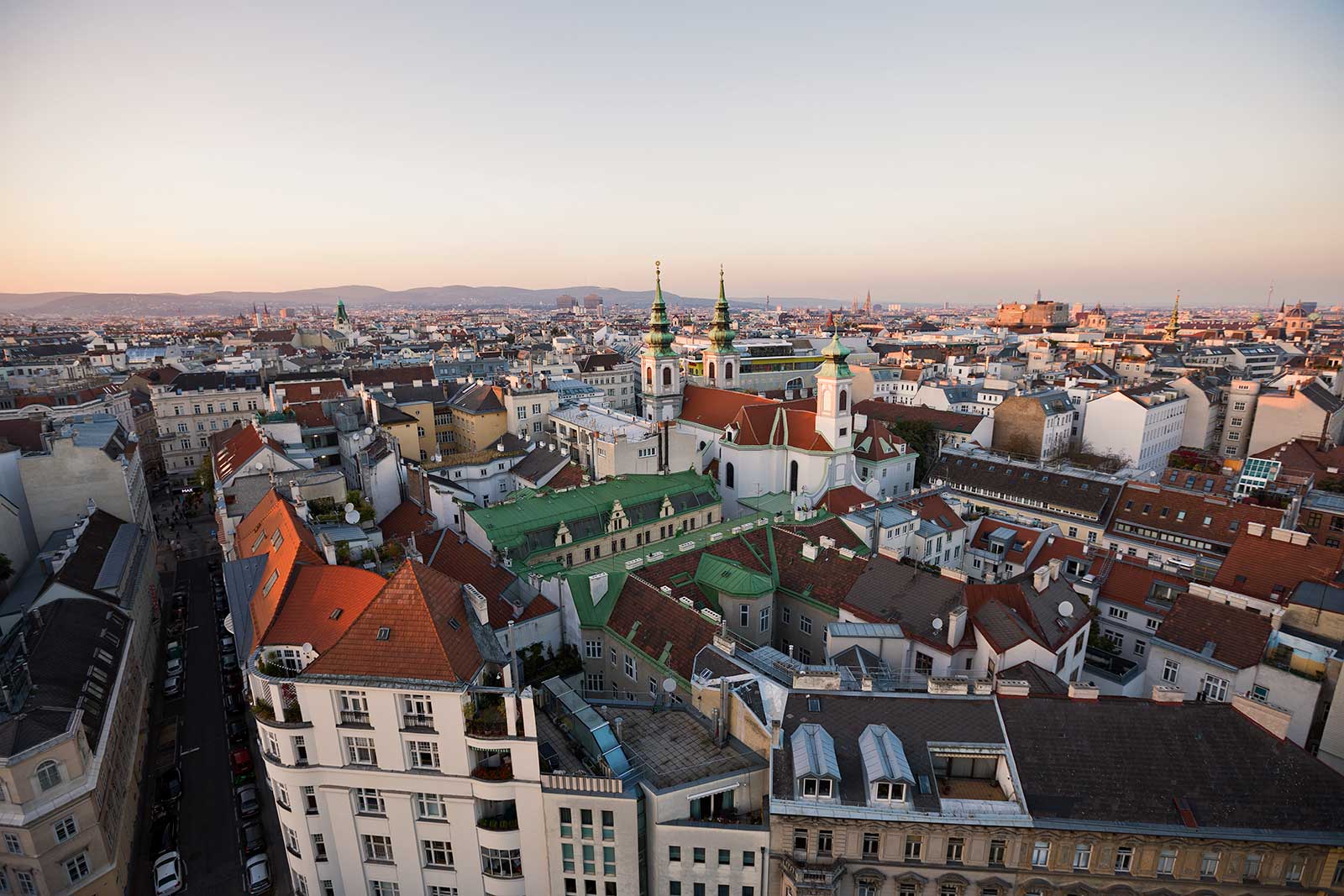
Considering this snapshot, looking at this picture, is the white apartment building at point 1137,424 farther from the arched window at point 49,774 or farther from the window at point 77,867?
the arched window at point 49,774

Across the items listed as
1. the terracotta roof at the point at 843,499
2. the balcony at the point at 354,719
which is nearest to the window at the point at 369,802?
the balcony at the point at 354,719

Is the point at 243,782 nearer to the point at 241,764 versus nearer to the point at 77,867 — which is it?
the point at 241,764

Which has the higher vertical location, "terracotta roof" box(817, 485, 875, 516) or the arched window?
"terracotta roof" box(817, 485, 875, 516)

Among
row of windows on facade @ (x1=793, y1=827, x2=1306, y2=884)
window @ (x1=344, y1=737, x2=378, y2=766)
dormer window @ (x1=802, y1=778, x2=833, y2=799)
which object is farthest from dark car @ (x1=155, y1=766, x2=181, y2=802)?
dormer window @ (x1=802, y1=778, x2=833, y2=799)

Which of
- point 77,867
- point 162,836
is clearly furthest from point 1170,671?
point 162,836

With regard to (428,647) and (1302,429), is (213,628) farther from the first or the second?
(1302,429)

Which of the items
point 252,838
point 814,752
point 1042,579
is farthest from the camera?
point 1042,579

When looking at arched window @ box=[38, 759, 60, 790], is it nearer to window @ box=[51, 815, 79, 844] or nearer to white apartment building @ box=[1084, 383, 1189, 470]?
window @ box=[51, 815, 79, 844]
